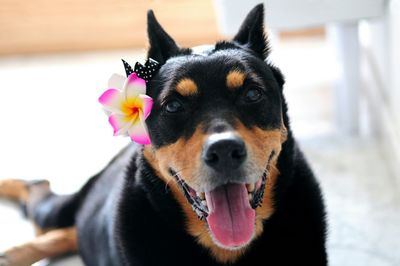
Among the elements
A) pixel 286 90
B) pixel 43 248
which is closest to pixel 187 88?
pixel 43 248

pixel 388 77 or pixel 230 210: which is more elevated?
pixel 230 210

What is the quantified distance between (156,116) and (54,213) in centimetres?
85

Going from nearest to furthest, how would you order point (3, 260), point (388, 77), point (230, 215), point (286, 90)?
point (230, 215), point (3, 260), point (388, 77), point (286, 90)

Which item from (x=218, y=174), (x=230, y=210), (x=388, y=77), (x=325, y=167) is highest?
(x=218, y=174)

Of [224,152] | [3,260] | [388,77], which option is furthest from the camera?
[388,77]

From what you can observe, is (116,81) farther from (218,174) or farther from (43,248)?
(43,248)

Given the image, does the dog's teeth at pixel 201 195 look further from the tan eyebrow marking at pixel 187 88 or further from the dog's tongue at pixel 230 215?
the tan eyebrow marking at pixel 187 88

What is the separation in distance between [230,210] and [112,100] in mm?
409

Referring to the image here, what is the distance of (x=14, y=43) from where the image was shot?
13.4 feet

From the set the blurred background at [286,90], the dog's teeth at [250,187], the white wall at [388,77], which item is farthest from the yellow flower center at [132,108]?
the white wall at [388,77]

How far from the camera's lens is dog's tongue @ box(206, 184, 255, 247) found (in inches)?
56.1

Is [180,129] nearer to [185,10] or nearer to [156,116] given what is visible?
[156,116]

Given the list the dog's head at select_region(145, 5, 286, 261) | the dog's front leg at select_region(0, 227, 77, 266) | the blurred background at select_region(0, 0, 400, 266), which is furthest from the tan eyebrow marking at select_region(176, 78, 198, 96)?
the dog's front leg at select_region(0, 227, 77, 266)

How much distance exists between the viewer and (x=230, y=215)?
1430mm
